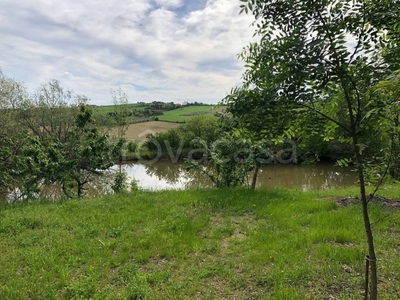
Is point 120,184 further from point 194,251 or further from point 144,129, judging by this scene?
point 144,129

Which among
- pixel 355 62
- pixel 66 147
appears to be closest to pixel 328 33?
pixel 355 62

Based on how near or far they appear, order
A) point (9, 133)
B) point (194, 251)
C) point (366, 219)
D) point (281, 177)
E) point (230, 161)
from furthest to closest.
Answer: point (281, 177)
point (9, 133)
point (230, 161)
point (194, 251)
point (366, 219)

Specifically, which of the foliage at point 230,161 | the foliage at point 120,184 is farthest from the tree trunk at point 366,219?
the foliage at point 120,184

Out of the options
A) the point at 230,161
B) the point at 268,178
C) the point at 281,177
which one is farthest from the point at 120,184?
the point at 281,177

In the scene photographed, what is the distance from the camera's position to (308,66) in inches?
67.2

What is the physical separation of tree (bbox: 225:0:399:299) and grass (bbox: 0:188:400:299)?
1.62 meters

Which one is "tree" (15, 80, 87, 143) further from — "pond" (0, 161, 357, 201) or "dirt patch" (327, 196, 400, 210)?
"dirt patch" (327, 196, 400, 210)

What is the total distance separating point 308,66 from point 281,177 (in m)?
16.6

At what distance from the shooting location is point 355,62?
1780mm

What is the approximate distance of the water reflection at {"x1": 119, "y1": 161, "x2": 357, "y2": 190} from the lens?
14.6m

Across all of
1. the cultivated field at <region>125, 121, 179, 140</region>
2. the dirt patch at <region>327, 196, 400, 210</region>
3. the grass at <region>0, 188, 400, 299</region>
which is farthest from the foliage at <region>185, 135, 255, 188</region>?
the cultivated field at <region>125, 121, 179, 140</region>

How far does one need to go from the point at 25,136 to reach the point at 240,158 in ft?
28.3

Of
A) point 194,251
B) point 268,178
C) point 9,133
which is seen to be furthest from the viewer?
point 268,178

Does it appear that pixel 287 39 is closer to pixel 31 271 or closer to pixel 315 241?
pixel 315 241
